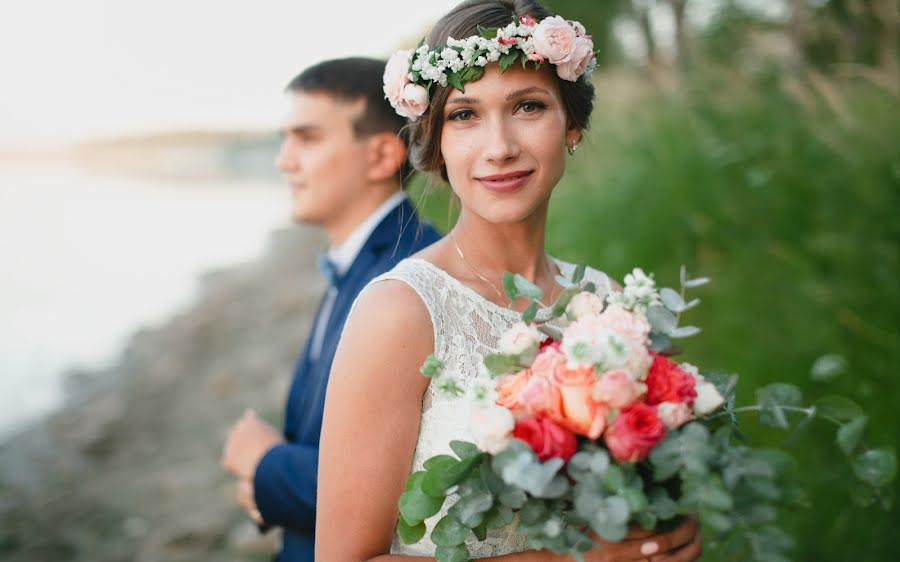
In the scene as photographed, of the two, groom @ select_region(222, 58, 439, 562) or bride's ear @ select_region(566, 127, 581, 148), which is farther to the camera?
groom @ select_region(222, 58, 439, 562)

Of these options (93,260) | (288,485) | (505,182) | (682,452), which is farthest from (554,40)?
(93,260)

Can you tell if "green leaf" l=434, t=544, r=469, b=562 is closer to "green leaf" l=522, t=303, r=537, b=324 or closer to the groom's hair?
"green leaf" l=522, t=303, r=537, b=324

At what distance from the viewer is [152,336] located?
1535 cm

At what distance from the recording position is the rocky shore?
21.7ft

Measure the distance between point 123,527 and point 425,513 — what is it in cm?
604

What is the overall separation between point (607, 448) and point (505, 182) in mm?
941

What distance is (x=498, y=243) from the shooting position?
105 inches

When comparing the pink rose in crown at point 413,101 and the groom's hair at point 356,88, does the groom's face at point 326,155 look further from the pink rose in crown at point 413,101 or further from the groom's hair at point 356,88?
the pink rose in crown at point 413,101

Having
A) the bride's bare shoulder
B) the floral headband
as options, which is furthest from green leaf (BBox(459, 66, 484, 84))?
the bride's bare shoulder

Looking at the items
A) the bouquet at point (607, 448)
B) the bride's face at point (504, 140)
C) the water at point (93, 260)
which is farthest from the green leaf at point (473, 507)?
the water at point (93, 260)

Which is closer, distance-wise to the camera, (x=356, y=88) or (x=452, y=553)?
(x=452, y=553)

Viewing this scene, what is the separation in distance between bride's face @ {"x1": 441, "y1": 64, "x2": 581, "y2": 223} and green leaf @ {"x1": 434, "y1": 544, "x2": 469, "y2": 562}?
0.97 metres

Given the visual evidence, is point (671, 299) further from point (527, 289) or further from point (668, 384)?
point (527, 289)

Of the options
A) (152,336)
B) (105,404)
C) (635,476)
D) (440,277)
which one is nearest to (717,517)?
(635,476)
